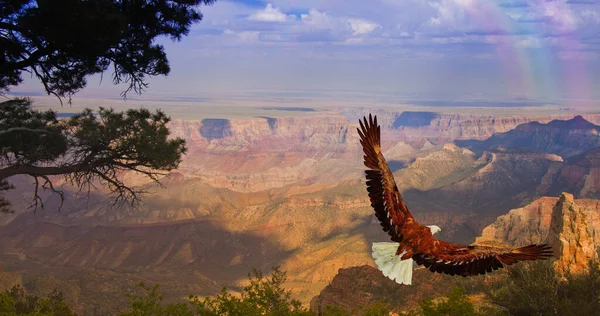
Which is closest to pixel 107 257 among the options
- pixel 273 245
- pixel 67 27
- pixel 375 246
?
pixel 273 245

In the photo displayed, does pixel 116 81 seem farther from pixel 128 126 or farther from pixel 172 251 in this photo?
pixel 172 251

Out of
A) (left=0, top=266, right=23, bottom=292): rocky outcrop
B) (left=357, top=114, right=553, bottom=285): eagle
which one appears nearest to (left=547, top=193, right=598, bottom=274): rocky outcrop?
(left=357, top=114, right=553, bottom=285): eagle

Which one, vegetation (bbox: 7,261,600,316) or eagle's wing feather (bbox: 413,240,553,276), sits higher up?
eagle's wing feather (bbox: 413,240,553,276)

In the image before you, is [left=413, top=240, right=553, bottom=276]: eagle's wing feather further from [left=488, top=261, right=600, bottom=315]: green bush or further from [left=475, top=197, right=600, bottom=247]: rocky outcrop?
[left=475, top=197, right=600, bottom=247]: rocky outcrop

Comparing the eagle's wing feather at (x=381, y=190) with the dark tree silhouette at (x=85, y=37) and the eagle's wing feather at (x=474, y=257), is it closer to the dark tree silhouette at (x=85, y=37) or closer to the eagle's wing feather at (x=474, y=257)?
the eagle's wing feather at (x=474, y=257)

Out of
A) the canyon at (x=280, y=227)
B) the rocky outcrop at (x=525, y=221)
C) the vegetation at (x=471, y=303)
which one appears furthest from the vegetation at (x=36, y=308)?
the rocky outcrop at (x=525, y=221)

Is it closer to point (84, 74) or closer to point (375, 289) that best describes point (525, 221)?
point (375, 289)
